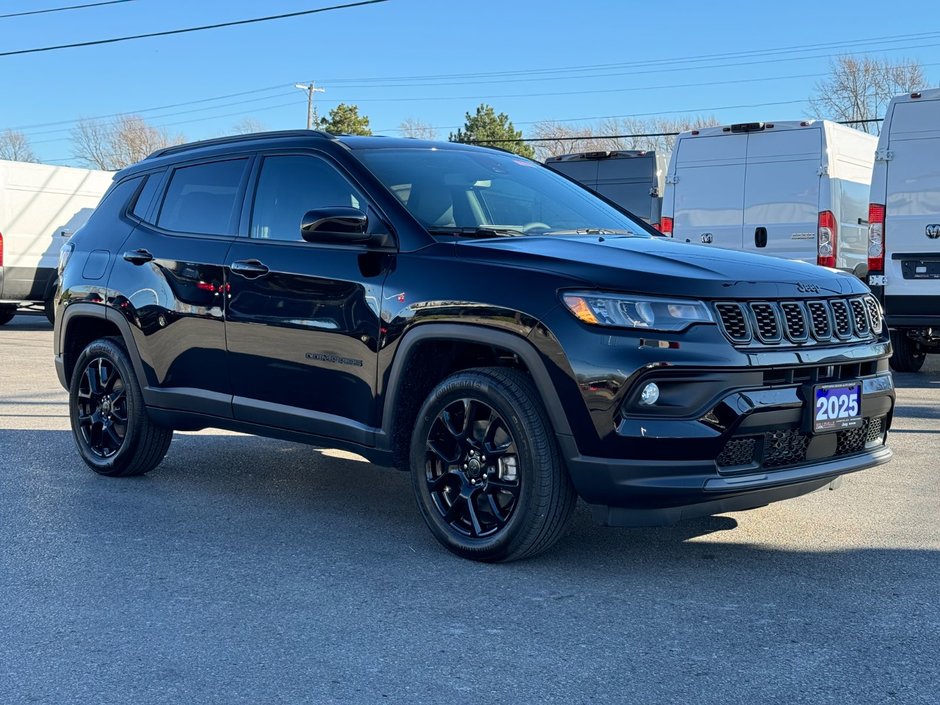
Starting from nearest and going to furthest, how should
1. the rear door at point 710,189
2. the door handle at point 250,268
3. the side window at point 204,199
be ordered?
the door handle at point 250,268 < the side window at point 204,199 < the rear door at point 710,189

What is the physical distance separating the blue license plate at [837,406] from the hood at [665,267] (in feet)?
1.27

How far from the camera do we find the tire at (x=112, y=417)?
6.45 meters

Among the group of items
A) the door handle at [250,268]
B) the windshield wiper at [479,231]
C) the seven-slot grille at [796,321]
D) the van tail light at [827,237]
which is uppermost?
the van tail light at [827,237]

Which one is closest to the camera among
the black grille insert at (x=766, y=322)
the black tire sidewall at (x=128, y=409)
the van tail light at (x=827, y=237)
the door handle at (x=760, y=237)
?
the black grille insert at (x=766, y=322)

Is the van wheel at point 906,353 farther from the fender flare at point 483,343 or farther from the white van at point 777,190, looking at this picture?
the fender flare at point 483,343

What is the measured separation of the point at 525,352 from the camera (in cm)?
448

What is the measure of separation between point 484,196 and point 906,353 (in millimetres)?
7974

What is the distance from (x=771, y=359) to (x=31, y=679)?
2800 mm

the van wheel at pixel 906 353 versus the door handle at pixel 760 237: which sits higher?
the door handle at pixel 760 237

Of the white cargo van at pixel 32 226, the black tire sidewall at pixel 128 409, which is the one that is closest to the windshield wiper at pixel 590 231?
the black tire sidewall at pixel 128 409

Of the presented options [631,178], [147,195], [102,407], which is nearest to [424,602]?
[102,407]

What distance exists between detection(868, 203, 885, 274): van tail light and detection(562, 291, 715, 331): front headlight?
24.6 ft

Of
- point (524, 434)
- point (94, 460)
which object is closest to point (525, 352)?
point (524, 434)

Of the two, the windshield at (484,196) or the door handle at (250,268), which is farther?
the door handle at (250,268)
